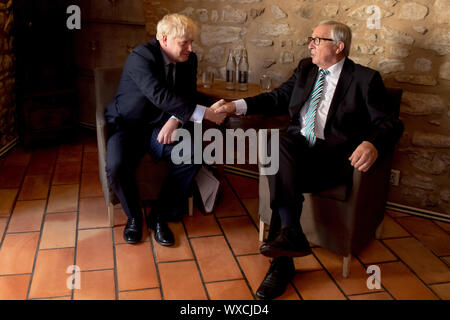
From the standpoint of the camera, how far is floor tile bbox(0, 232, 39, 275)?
2.27m

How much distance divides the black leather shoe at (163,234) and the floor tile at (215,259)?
130mm

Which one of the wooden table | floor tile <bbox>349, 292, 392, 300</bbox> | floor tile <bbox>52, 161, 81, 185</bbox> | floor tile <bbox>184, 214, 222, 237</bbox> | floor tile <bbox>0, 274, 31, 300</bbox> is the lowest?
floor tile <bbox>349, 292, 392, 300</bbox>

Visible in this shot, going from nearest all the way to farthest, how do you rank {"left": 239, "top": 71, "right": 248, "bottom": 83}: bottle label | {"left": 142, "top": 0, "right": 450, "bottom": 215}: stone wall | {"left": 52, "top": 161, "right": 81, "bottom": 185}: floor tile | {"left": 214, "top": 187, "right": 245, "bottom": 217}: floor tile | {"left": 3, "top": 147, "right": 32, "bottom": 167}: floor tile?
{"left": 142, "top": 0, "right": 450, "bottom": 215}: stone wall
{"left": 214, "top": 187, "right": 245, "bottom": 217}: floor tile
{"left": 239, "top": 71, "right": 248, "bottom": 83}: bottle label
{"left": 52, "top": 161, "right": 81, "bottom": 185}: floor tile
{"left": 3, "top": 147, "right": 32, "bottom": 167}: floor tile

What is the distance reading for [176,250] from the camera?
2.48 m

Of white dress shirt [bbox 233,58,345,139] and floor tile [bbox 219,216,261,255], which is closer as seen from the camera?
white dress shirt [bbox 233,58,345,139]

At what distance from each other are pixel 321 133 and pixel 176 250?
0.99 metres

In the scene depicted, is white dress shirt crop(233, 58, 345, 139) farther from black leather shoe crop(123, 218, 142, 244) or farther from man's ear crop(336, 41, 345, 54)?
black leather shoe crop(123, 218, 142, 244)

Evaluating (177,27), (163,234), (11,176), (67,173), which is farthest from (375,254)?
(11,176)

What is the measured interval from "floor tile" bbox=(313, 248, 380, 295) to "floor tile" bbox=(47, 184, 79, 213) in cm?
153

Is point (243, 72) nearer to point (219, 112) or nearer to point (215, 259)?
point (219, 112)

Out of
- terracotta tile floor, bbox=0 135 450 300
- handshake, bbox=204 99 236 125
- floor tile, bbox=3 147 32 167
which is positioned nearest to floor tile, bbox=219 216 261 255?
terracotta tile floor, bbox=0 135 450 300

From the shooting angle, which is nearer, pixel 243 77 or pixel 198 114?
pixel 198 114

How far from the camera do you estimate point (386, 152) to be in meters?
2.28

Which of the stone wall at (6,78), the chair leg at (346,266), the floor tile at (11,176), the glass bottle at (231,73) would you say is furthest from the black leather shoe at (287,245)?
the stone wall at (6,78)
